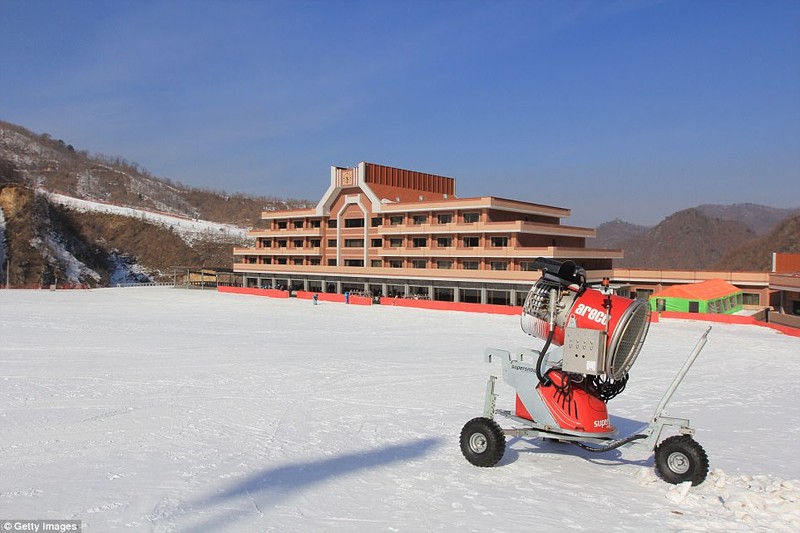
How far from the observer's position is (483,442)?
900cm

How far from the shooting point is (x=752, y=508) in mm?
7062

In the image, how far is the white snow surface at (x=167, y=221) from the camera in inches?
4250

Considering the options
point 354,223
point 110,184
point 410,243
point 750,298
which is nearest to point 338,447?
point 410,243

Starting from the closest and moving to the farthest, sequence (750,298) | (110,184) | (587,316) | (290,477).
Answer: (290,477) → (587,316) → (750,298) → (110,184)

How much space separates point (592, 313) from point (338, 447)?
4.93 meters

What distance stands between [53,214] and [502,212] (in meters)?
72.9

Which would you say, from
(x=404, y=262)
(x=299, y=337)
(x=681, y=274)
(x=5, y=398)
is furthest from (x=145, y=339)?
(x=681, y=274)

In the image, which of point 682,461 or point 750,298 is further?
point 750,298

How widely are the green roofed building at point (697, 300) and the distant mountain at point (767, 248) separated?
2805 inches

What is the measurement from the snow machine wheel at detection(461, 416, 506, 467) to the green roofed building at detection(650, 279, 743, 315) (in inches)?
1498

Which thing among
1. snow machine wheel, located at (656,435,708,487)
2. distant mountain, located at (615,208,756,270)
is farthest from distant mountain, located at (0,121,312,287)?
distant mountain, located at (615,208,756,270)

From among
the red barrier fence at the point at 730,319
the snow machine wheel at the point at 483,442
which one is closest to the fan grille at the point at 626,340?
the snow machine wheel at the point at 483,442

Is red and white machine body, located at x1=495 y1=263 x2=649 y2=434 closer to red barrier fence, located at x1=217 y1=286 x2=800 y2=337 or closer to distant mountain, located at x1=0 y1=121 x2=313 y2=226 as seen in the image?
red barrier fence, located at x1=217 y1=286 x2=800 y2=337

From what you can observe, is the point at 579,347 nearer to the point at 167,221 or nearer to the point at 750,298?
the point at 750,298
